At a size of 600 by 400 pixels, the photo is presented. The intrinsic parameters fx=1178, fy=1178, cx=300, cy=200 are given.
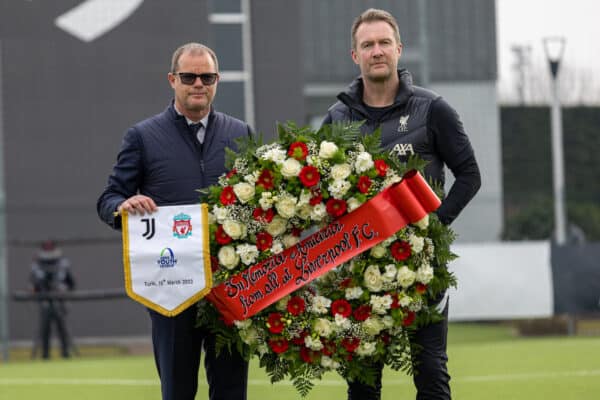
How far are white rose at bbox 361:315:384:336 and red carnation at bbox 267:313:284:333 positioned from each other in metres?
0.36

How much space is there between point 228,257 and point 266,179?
15.2 inches

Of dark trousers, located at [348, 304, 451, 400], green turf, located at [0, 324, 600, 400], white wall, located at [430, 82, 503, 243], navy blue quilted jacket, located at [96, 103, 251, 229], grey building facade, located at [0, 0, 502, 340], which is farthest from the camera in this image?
white wall, located at [430, 82, 503, 243]

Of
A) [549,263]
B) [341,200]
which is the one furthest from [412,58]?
[341,200]

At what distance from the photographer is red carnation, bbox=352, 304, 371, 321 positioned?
522cm

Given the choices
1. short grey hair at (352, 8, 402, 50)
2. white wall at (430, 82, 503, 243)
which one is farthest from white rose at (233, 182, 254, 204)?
white wall at (430, 82, 503, 243)

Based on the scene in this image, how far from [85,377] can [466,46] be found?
731 inches

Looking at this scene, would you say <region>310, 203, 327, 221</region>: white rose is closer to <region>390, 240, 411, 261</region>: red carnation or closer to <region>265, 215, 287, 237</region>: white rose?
<region>265, 215, 287, 237</region>: white rose

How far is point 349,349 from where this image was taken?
5207 millimetres

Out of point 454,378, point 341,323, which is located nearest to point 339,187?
point 341,323

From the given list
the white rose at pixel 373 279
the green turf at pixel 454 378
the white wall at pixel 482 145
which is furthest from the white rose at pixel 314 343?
the white wall at pixel 482 145

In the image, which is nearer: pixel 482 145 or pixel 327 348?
pixel 327 348

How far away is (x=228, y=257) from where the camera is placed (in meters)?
5.22

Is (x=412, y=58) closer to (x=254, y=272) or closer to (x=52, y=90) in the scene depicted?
(x=52, y=90)

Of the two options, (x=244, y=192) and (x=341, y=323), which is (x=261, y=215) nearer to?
(x=244, y=192)
